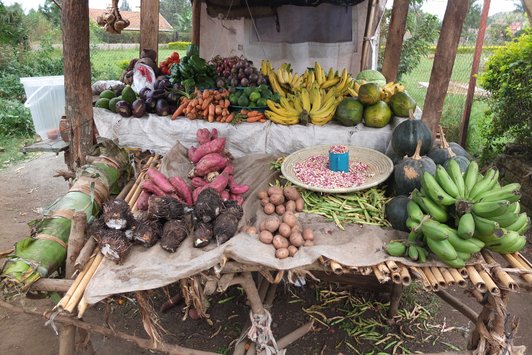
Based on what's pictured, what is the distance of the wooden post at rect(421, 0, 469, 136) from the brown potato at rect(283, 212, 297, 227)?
1.76 meters

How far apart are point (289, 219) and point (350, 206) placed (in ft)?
1.79

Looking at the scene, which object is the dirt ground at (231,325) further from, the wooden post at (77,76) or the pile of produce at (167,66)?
the pile of produce at (167,66)

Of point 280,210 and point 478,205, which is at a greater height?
point 478,205

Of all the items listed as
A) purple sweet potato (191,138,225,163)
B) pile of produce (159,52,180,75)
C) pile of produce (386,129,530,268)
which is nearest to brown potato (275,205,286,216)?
pile of produce (386,129,530,268)

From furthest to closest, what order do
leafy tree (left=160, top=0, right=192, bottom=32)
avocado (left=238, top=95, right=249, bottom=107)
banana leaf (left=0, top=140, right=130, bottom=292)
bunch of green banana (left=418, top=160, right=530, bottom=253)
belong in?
leafy tree (left=160, top=0, right=192, bottom=32), avocado (left=238, top=95, right=249, bottom=107), banana leaf (left=0, top=140, right=130, bottom=292), bunch of green banana (left=418, top=160, right=530, bottom=253)

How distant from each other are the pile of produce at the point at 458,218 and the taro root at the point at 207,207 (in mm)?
1151

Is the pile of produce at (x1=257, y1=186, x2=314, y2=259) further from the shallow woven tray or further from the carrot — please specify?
the carrot

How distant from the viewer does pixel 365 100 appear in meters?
3.71

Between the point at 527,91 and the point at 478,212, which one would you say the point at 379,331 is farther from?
the point at 527,91

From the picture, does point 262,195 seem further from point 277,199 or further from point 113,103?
point 113,103

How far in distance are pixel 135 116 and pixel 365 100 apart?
2436 millimetres

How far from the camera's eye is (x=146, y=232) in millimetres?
2391

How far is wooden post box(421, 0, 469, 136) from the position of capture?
9.93 ft

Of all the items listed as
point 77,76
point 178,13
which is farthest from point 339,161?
point 178,13
